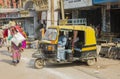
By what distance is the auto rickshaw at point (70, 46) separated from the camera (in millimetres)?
14992

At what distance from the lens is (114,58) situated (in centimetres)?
1794

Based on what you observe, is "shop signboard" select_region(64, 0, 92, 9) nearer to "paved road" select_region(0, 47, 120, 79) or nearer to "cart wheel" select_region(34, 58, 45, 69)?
"paved road" select_region(0, 47, 120, 79)

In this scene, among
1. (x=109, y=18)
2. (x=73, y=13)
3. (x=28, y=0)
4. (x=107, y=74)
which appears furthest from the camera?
(x=28, y=0)

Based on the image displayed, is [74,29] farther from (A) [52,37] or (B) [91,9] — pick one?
(B) [91,9]

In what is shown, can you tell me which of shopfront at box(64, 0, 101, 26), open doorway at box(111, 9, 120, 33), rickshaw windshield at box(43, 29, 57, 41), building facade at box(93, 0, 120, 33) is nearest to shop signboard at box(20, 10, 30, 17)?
shopfront at box(64, 0, 101, 26)

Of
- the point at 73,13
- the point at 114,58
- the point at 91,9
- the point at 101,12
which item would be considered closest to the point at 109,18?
the point at 101,12

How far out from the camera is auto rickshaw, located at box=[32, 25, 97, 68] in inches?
590

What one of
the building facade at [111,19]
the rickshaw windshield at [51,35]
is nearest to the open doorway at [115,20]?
the building facade at [111,19]

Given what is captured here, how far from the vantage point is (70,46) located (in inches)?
Answer: 619

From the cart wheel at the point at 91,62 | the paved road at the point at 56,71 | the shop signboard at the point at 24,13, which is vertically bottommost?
the paved road at the point at 56,71

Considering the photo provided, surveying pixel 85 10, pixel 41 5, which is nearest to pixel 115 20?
pixel 85 10

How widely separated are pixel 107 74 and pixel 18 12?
31.1 meters

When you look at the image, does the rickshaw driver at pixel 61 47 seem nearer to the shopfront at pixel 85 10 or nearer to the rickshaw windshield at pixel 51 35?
the rickshaw windshield at pixel 51 35

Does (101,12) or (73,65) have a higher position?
(101,12)
